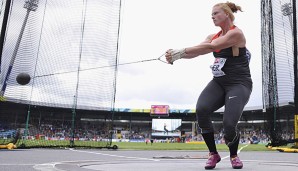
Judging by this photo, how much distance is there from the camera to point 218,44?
346cm

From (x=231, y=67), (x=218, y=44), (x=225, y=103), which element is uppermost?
(x=218, y=44)

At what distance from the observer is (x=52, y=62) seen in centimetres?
1212

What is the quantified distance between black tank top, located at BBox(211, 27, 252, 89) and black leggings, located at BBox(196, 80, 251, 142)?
81mm

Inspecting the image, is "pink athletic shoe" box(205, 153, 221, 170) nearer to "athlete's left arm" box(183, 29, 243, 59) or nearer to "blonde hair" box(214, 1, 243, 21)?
"athlete's left arm" box(183, 29, 243, 59)

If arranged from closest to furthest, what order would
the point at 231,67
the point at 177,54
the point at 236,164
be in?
the point at 177,54
the point at 236,164
the point at 231,67

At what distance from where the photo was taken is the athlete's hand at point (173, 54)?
11.0ft

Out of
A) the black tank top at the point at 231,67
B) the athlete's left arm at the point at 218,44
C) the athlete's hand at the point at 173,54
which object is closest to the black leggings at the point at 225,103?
the black tank top at the point at 231,67

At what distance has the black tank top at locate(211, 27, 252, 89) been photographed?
3791mm

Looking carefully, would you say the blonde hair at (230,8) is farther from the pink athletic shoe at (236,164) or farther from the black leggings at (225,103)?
the pink athletic shoe at (236,164)

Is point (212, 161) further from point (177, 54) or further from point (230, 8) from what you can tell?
point (230, 8)

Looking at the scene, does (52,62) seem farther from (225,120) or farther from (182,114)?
(182,114)

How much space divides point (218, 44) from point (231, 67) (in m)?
0.49

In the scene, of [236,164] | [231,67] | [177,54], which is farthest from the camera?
[231,67]

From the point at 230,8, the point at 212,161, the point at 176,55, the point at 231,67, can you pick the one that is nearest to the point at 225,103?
the point at 231,67
